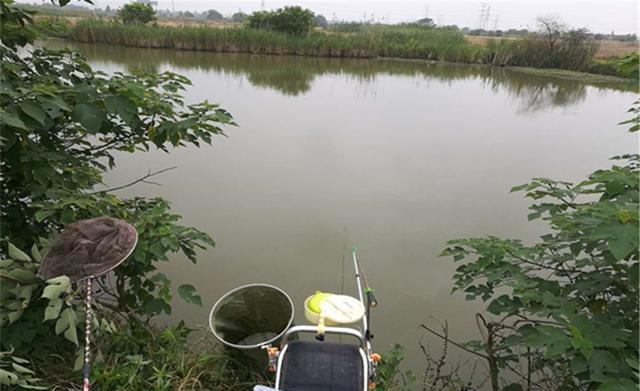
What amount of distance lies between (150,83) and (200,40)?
11.5 metres

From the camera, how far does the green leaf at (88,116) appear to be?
1.17 m

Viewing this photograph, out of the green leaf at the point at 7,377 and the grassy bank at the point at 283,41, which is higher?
the grassy bank at the point at 283,41

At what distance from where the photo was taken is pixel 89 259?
A: 1.01 m

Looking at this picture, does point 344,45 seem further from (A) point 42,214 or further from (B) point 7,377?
(B) point 7,377

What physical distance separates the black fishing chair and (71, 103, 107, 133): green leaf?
2.89 ft

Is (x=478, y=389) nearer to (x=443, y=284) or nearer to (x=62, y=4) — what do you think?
(x=443, y=284)

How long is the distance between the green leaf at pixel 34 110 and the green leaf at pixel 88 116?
0.38 feet

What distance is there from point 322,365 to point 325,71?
370 inches

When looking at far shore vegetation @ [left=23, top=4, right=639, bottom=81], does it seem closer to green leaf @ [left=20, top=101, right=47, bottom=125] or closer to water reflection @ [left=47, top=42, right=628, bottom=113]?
water reflection @ [left=47, top=42, right=628, bottom=113]

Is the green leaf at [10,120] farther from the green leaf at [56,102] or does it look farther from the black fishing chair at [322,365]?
the black fishing chair at [322,365]

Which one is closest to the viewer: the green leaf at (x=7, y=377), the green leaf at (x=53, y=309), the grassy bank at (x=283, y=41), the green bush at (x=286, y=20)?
the green leaf at (x=7, y=377)

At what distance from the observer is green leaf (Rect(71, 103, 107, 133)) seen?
117cm

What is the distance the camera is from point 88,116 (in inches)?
46.2

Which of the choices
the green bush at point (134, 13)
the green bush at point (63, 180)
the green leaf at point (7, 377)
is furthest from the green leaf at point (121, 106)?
the green bush at point (134, 13)
